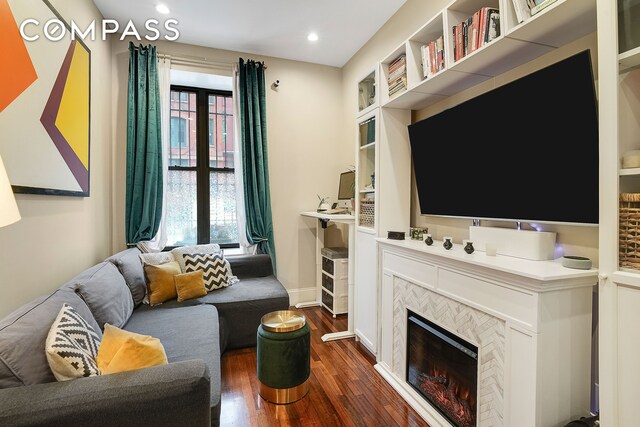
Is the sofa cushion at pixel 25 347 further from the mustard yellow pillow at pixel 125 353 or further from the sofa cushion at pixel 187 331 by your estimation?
the sofa cushion at pixel 187 331

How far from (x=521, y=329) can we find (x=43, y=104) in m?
2.82

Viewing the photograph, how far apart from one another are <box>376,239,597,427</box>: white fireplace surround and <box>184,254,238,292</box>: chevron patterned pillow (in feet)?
6.63

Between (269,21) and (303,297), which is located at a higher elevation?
(269,21)

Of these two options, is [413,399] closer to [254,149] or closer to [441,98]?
[441,98]

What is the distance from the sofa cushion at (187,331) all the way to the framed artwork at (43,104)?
40.9 inches

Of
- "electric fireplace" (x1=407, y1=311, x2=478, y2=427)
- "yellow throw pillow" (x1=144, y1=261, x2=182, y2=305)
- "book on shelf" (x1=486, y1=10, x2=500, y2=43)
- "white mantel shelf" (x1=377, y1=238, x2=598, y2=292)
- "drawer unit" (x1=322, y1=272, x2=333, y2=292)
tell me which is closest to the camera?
"white mantel shelf" (x1=377, y1=238, x2=598, y2=292)

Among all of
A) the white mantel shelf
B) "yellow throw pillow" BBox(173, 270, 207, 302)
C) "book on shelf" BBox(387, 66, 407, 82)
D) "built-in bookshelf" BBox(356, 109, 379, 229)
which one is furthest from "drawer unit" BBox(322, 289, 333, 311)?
"book on shelf" BBox(387, 66, 407, 82)

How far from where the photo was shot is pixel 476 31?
1627 millimetres

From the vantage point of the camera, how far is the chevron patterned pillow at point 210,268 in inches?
114

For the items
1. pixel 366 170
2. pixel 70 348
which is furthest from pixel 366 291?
pixel 70 348

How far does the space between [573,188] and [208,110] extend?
3655 mm

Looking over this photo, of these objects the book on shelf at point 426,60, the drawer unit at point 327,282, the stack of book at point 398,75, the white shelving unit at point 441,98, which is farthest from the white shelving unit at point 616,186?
the drawer unit at point 327,282

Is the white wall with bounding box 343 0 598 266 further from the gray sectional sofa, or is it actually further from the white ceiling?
the gray sectional sofa

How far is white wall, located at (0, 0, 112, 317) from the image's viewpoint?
5.27 feet
